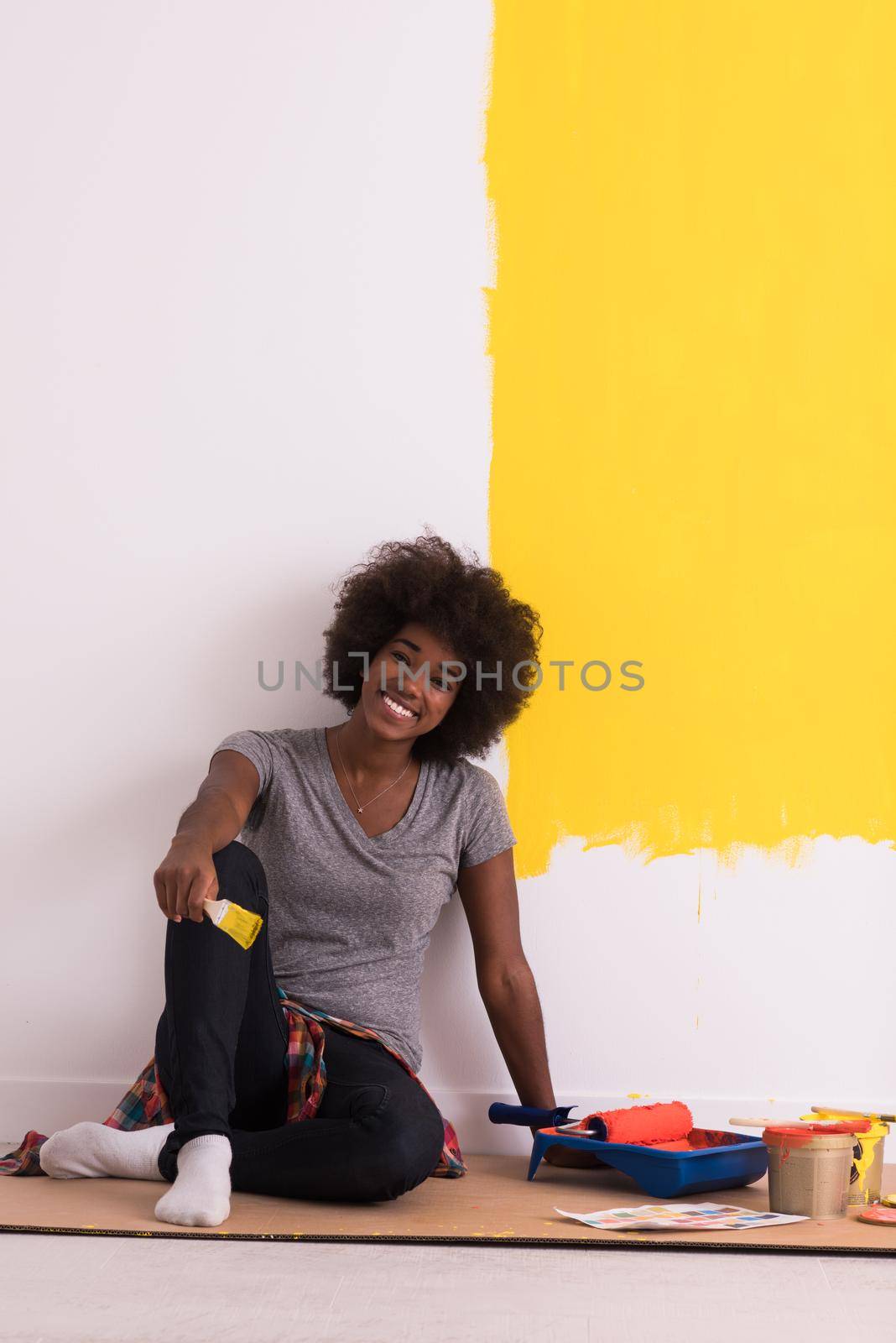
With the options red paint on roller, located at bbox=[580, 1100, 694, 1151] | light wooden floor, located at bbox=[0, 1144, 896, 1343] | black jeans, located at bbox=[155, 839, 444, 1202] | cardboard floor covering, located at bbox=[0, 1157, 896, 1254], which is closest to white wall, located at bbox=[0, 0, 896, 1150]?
red paint on roller, located at bbox=[580, 1100, 694, 1151]

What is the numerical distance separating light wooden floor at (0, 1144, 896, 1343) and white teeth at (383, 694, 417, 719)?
0.77 metres

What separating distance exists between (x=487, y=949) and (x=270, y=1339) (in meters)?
0.92

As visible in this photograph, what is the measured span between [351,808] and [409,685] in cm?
21

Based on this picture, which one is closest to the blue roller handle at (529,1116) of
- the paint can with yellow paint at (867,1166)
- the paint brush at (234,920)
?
the paint can with yellow paint at (867,1166)

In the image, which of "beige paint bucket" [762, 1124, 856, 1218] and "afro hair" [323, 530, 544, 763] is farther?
"afro hair" [323, 530, 544, 763]

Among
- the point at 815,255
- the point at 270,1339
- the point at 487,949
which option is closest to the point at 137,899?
the point at 487,949

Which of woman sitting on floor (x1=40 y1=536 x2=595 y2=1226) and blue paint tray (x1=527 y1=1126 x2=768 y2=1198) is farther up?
woman sitting on floor (x1=40 y1=536 x2=595 y2=1226)

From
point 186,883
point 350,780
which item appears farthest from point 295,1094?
point 350,780

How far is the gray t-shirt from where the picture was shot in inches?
69.1

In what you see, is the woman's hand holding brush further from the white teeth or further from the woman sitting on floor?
the white teeth

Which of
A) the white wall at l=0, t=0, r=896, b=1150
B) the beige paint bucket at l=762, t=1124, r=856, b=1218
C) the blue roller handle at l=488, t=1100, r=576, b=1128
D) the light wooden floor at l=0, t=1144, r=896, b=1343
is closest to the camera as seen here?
the light wooden floor at l=0, t=1144, r=896, b=1343

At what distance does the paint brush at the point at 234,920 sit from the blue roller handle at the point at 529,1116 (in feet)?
1.71

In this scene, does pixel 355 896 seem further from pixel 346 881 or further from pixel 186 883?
pixel 186 883

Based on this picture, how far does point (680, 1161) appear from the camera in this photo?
1525mm
